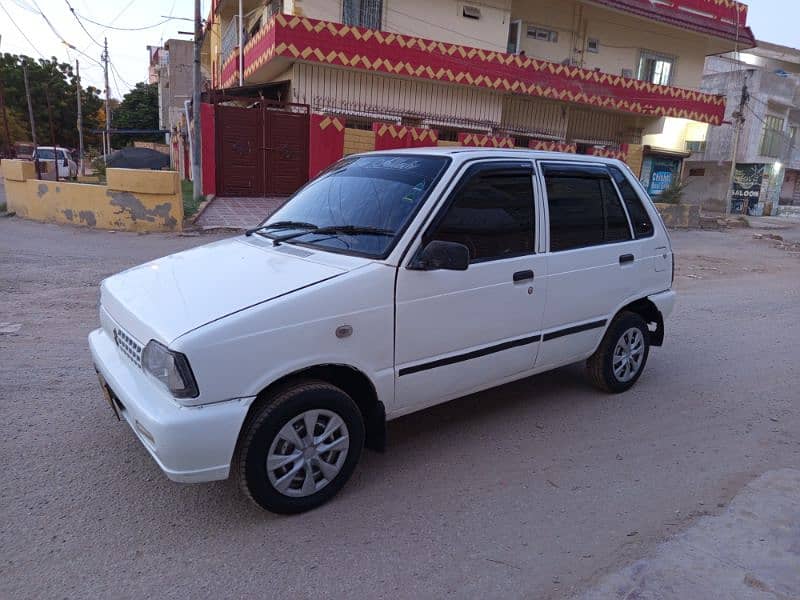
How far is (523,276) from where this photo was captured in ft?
12.1

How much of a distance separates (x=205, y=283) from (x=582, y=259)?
8.32ft

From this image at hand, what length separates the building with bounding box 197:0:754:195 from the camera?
15602mm

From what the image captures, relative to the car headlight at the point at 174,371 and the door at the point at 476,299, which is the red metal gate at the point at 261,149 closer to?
the door at the point at 476,299

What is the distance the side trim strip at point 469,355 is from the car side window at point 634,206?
1.42 m

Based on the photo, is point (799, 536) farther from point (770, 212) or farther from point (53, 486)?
point (770, 212)

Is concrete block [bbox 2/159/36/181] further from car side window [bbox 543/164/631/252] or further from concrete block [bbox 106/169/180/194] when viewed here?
car side window [bbox 543/164/631/252]

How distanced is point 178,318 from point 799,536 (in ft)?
10.5

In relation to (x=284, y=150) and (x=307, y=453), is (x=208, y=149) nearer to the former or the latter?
(x=284, y=150)

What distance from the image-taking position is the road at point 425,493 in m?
2.54

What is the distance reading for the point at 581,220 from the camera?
4176 millimetres

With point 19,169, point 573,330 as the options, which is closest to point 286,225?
point 573,330

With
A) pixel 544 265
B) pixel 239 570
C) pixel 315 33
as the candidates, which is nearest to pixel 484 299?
pixel 544 265

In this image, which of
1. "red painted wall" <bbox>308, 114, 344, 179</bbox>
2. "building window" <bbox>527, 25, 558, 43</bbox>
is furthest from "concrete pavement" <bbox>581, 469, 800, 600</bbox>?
"building window" <bbox>527, 25, 558, 43</bbox>

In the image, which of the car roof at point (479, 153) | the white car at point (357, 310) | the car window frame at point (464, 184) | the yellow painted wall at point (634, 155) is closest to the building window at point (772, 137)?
the yellow painted wall at point (634, 155)
